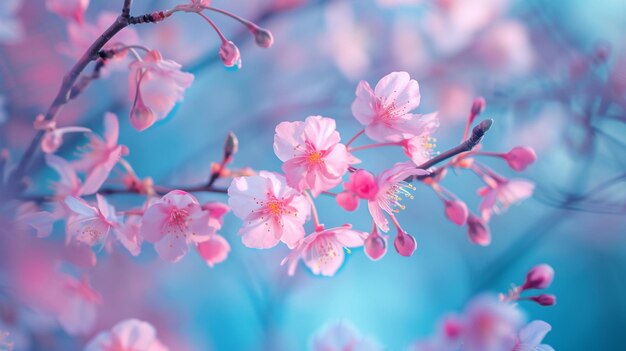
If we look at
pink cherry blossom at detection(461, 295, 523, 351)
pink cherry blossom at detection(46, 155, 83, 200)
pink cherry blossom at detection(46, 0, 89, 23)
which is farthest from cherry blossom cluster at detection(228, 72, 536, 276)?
pink cherry blossom at detection(46, 0, 89, 23)

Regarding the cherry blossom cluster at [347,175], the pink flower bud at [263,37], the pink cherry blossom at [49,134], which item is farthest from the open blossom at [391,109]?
the pink cherry blossom at [49,134]

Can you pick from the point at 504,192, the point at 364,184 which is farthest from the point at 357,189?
the point at 504,192

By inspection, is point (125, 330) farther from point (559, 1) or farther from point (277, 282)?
point (559, 1)

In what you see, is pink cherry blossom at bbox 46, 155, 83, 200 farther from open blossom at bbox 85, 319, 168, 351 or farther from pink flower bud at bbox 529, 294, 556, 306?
pink flower bud at bbox 529, 294, 556, 306

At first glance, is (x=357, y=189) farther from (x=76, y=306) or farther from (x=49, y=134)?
(x=76, y=306)

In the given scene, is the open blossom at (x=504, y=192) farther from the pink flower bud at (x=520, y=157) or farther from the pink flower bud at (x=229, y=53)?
the pink flower bud at (x=229, y=53)

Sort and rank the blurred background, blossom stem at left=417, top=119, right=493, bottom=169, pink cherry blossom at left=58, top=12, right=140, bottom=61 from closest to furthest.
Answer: blossom stem at left=417, top=119, right=493, bottom=169 → pink cherry blossom at left=58, top=12, right=140, bottom=61 → the blurred background

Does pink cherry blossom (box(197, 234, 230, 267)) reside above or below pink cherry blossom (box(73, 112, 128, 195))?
below
